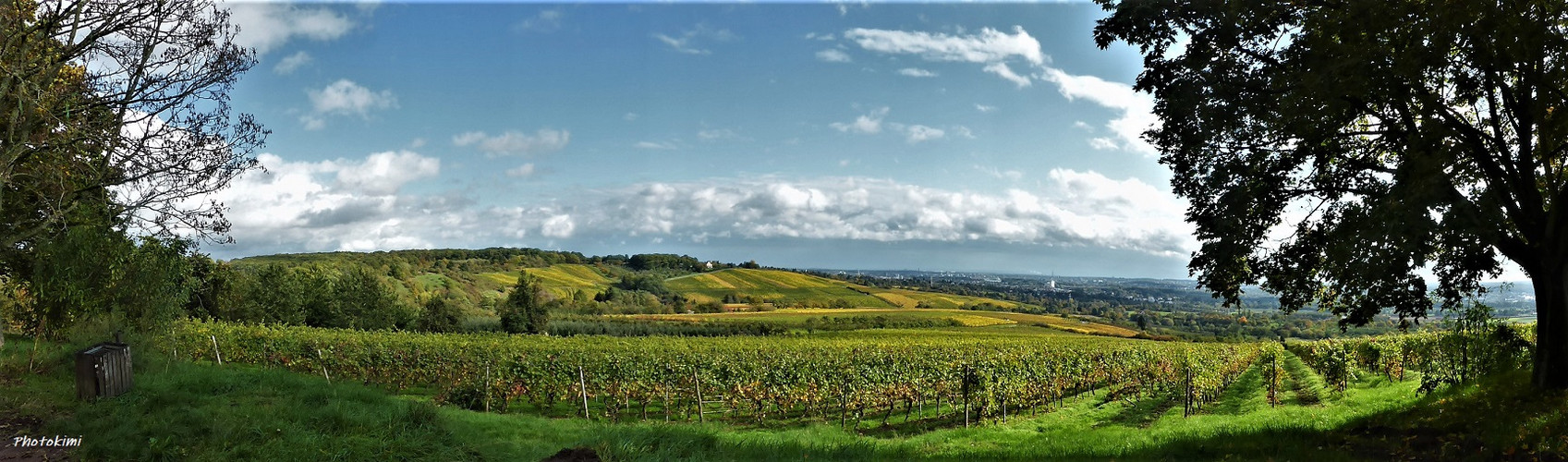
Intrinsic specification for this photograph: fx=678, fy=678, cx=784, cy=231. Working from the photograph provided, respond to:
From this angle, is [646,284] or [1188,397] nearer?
[1188,397]

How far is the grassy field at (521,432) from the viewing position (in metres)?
8.09

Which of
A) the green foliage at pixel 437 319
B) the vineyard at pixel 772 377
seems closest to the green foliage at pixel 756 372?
the vineyard at pixel 772 377

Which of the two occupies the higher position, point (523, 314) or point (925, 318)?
point (523, 314)

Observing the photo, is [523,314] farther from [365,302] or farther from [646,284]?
[646,284]

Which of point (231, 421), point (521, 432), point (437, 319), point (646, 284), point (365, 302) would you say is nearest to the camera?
point (231, 421)

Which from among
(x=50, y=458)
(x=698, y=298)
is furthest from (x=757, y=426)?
(x=698, y=298)

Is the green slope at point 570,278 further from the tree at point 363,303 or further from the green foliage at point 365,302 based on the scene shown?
the tree at point 363,303

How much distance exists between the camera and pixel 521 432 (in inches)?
480

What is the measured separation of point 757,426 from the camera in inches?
808

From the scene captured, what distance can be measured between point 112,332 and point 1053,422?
2315 cm

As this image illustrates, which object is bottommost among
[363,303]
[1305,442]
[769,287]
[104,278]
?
[363,303]

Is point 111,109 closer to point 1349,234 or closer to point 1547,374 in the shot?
point 1349,234

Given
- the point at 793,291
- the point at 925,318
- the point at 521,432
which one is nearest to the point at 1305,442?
the point at 521,432

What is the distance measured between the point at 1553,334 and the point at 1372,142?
3.60 m
